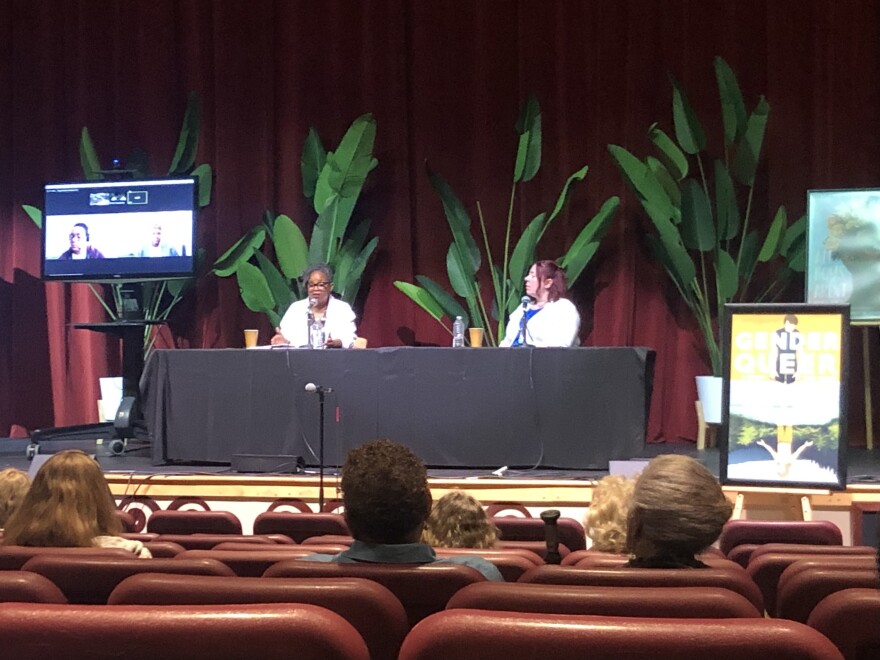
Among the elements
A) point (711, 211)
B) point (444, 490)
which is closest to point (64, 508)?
point (444, 490)

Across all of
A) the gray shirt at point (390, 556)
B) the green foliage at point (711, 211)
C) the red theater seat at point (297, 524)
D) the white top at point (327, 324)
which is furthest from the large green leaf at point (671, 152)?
the gray shirt at point (390, 556)

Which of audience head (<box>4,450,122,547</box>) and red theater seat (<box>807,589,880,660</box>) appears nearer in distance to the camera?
red theater seat (<box>807,589,880,660</box>)

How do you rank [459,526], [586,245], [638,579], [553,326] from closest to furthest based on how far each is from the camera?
[638,579] → [459,526] → [553,326] → [586,245]

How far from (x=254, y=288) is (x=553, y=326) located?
2279 millimetres

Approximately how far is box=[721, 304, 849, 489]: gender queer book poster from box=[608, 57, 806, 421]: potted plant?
2.06m

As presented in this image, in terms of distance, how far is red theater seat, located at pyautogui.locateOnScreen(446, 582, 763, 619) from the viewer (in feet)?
3.38

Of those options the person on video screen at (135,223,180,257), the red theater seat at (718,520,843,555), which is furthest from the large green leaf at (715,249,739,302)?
the person on video screen at (135,223,180,257)

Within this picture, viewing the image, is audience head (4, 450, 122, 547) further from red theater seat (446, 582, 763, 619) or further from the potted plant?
the potted plant

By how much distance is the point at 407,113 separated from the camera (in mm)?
6898

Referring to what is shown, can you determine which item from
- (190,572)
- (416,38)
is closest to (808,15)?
(416,38)

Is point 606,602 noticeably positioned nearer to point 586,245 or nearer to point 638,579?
point 638,579

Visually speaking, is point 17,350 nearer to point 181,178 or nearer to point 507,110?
point 181,178

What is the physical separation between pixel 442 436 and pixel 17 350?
427 centimetres

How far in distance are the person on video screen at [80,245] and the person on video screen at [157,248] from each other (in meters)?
0.33
